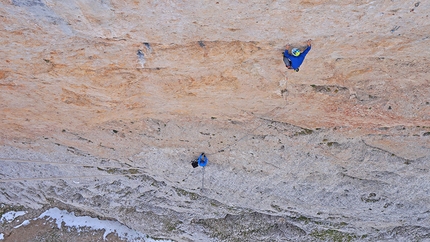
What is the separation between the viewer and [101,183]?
8.68 m

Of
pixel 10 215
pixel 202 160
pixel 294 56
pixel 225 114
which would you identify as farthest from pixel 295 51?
pixel 10 215

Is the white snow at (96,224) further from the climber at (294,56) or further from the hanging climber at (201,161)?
the climber at (294,56)

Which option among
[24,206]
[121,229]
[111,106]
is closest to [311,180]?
[111,106]

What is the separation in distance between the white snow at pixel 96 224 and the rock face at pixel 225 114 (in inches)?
33.5

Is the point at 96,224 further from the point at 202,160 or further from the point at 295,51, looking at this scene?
the point at 295,51

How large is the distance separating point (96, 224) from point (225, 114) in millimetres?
7740

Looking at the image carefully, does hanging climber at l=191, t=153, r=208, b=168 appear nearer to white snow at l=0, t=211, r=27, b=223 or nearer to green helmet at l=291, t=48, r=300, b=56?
green helmet at l=291, t=48, r=300, b=56

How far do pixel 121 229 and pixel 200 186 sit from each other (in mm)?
4578

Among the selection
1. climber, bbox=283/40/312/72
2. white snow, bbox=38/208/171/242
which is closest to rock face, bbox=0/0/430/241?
climber, bbox=283/40/312/72

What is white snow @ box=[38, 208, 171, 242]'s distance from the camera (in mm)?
10664

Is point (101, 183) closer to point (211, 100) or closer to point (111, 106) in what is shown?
point (111, 106)

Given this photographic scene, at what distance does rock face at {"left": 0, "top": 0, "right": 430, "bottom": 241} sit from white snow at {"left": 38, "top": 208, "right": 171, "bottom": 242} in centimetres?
85

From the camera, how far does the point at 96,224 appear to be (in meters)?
10.7

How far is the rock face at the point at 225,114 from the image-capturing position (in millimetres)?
3658
